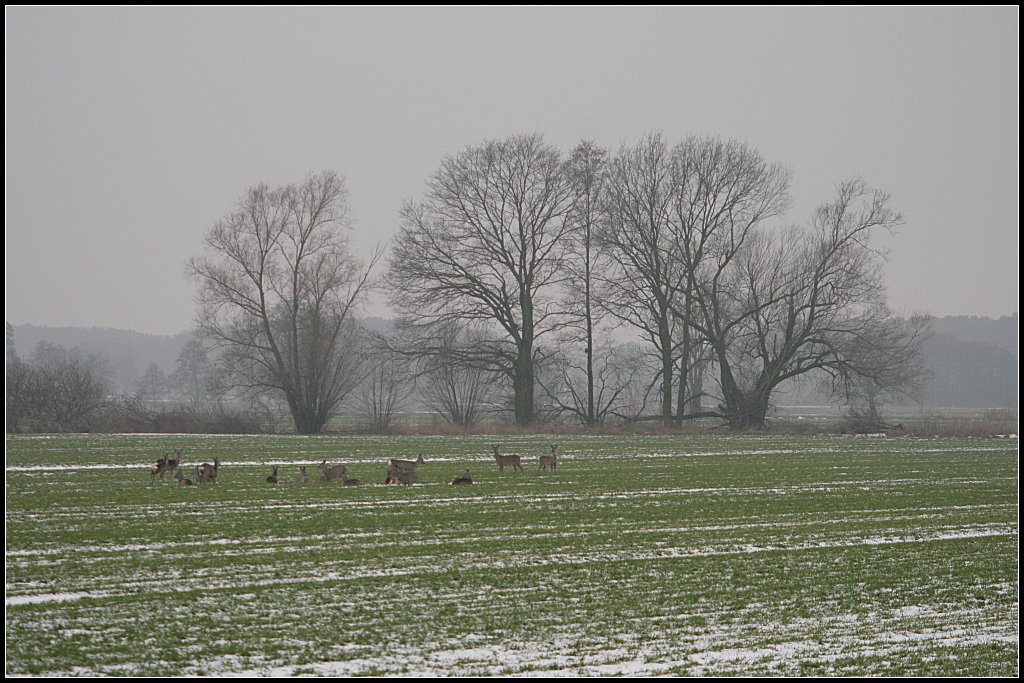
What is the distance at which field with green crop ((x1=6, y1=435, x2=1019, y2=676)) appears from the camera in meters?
7.51

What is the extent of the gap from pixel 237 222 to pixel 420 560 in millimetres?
47034

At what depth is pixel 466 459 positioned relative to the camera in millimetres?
28438

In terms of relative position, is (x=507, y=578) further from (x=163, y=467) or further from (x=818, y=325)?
(x=818, y=325)

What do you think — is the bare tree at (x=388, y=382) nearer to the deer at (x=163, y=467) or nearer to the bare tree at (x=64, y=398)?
the bare tree at (x=64, y=398)

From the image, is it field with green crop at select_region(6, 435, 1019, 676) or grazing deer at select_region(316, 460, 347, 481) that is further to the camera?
grazing deer at select_region(316, 460, 347, 481)

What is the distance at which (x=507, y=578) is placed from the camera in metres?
10.4

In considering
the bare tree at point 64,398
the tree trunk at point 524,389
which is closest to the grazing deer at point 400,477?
the bare tree at point 64,398

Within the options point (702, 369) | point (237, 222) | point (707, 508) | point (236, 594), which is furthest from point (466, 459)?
point (702, 369)

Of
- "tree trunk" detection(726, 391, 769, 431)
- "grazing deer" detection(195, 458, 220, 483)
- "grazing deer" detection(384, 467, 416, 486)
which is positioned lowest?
"grazing deer" detection(384, 467, 416, 486)

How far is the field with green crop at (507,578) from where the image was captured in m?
7.51

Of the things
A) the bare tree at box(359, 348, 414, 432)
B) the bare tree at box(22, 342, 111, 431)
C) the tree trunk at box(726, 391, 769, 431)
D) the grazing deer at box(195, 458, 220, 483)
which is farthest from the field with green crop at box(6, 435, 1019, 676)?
the tree trunk at box(726, 391, 769, 431)

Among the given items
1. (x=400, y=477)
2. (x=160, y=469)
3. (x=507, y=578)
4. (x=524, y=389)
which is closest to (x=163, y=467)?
(x=160, y=469)

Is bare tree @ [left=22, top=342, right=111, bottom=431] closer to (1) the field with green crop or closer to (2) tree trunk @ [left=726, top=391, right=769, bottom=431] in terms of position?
(1) the field with green crop

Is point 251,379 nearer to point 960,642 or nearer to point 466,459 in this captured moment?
point 466,459
